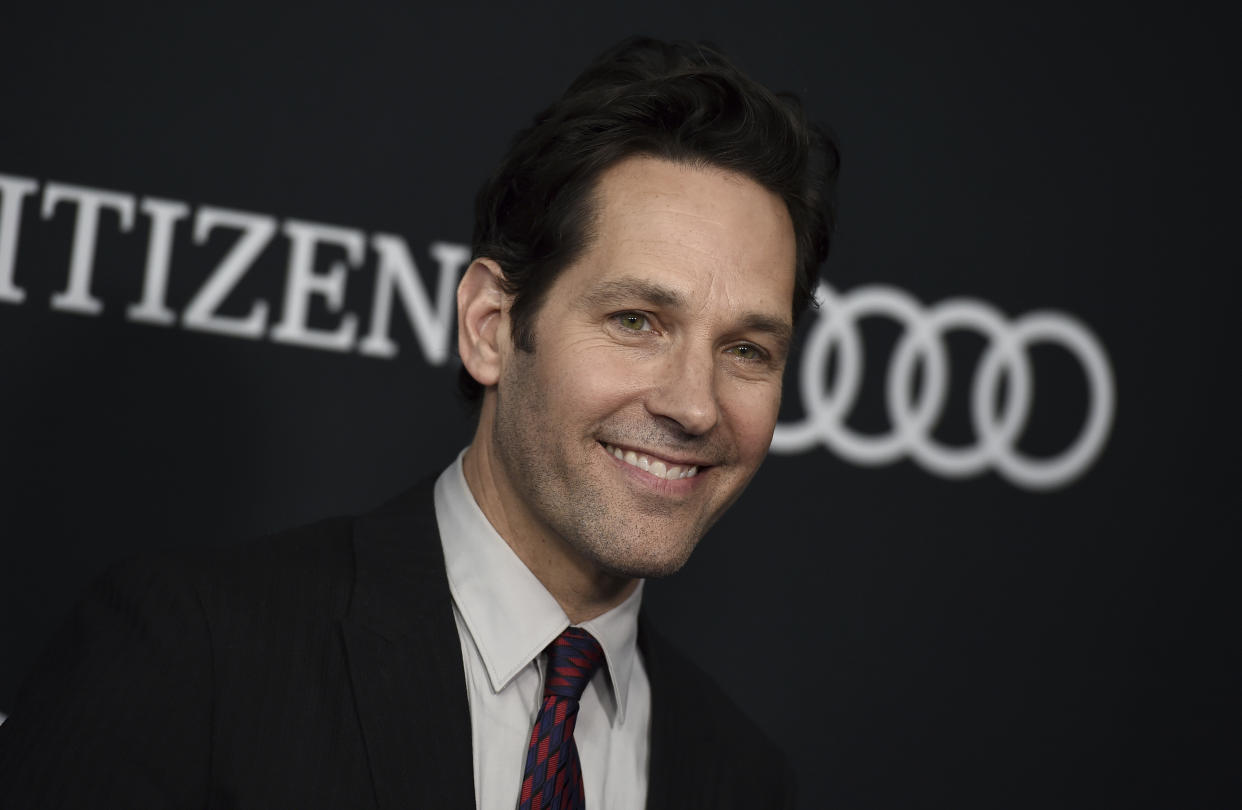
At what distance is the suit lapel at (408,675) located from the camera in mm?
1653

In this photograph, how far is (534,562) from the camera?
1.90 meters

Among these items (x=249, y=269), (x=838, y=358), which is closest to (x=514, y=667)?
(x=249, y=269)

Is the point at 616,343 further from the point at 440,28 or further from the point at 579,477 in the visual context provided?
the point at 440,28

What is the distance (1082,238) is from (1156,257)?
0.20 metres

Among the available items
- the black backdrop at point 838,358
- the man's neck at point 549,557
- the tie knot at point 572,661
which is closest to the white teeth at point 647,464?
the man's neck at point 549,557

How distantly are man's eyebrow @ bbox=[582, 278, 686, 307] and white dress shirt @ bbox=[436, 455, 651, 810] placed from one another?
Answer: 1.17 feet

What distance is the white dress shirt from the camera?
69.4 inches

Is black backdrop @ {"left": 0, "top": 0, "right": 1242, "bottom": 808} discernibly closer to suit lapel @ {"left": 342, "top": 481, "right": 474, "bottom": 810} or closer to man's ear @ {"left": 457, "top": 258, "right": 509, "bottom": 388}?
man's ear @ {"left": 457, "top": 258, "right": 509, "bottom": 388}

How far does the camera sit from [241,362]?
9.21ft

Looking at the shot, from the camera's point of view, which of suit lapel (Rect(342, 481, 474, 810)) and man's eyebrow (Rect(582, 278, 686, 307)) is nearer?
suit lapel (Rect(342, 481, 474, 810))

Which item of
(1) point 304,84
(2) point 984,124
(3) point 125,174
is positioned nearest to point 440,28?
(1) point 304,84

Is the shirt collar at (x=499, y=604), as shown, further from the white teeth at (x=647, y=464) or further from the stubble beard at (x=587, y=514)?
the white teeth at (x=647, y=464)

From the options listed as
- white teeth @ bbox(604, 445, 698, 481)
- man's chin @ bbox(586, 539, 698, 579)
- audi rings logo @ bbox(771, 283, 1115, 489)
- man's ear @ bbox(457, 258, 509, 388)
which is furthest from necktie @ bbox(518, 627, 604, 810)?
audi rings logo @ bbox(771, 283, 1115, 489)

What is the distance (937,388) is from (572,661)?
158cm
